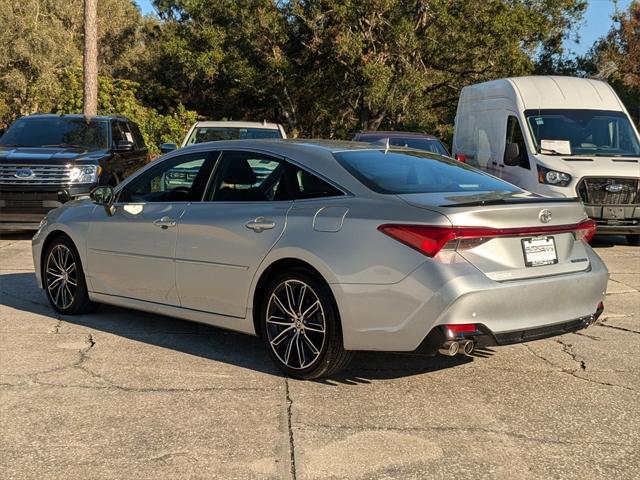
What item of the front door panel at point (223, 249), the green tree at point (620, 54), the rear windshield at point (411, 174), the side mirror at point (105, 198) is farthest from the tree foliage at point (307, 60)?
the rear windshield at point (411, 174)

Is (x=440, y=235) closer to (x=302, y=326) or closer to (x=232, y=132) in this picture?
(x=302, y=326)

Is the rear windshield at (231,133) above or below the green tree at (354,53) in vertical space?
below

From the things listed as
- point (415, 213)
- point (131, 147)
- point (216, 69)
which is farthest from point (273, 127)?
point (216, 69)

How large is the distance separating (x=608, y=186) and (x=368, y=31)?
2097 cm

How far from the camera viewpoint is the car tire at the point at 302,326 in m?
4.84

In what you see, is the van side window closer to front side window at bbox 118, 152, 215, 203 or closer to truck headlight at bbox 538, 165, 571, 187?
truck headlight at bbox 538, 165, 571, 187

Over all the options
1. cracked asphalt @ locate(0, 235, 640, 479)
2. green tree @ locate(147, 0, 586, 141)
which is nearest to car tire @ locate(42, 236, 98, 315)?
cracked asphalt @ locate(0, 235, 640, 479)

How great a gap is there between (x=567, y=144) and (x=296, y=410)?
28.3 feet

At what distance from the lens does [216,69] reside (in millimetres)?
33844

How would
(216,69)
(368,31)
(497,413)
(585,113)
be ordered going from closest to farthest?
(497,413), (585,113), (368,31), (216,69)

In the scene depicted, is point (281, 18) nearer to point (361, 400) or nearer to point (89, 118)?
point (89, 118)

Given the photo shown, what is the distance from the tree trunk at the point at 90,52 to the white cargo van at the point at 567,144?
1280 centimetres

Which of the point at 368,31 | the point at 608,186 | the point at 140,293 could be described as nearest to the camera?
the point at 140,293

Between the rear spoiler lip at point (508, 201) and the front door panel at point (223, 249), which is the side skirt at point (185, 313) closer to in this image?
the front door panel at point (223, 249)
